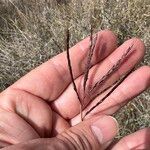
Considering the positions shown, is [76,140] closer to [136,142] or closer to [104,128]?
[104,128]

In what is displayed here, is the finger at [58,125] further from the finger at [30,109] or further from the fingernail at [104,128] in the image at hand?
the fingernail at [104,128]

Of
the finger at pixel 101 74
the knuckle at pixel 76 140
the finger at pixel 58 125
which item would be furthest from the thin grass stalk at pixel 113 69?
the knuckle at pixel 76 140

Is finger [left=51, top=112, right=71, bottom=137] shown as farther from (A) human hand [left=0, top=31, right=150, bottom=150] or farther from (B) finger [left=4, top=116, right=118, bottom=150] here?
(B) finger [left=4, top=116, right=118, bottom=150]

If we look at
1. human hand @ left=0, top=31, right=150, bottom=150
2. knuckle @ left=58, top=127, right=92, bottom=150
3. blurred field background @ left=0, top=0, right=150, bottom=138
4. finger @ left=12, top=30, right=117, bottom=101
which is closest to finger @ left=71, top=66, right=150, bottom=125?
human hand @ left=0, top=31, right=150, bottom=150

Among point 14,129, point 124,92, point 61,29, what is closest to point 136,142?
point 124,92

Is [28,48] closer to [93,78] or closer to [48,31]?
[48,31]
